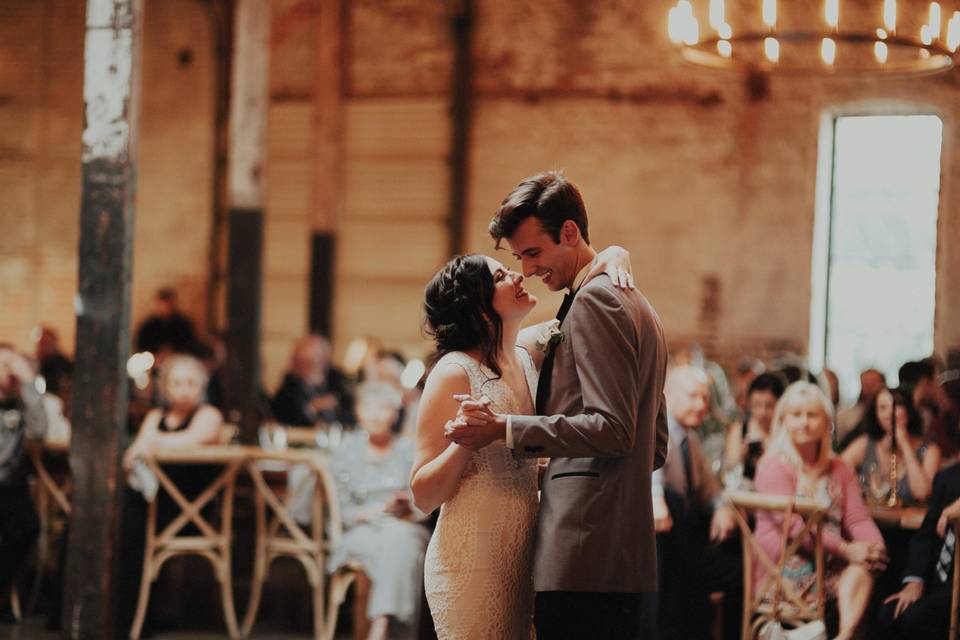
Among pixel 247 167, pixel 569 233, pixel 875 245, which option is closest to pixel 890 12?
pixel 569 233

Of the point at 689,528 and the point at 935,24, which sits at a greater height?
the point at 935,24

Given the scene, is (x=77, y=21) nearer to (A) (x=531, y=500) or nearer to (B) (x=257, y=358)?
(B) (x=257, y=358)

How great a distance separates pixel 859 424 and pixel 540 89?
20.5ft

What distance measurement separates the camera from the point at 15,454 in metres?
6.41

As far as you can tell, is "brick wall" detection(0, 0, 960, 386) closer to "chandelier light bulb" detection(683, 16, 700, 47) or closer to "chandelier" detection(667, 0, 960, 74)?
"chandelier" detection(667, 0, 960, 74)

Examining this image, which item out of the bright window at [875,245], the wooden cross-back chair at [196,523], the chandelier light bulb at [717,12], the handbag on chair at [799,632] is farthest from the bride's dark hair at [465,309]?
the bright window at [875,245]

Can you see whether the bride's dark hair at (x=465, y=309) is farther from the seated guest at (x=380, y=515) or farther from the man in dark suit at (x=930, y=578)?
the seated guest at (x=380, y=515)

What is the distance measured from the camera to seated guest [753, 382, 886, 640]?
5.02 m

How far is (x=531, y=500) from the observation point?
3230mm

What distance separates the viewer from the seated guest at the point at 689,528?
5434 millimetres

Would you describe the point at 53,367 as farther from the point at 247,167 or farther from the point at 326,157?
the point at 326,157

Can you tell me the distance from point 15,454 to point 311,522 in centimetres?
139

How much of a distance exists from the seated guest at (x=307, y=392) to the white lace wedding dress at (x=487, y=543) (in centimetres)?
626

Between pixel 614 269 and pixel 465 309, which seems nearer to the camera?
pixel 614 269
